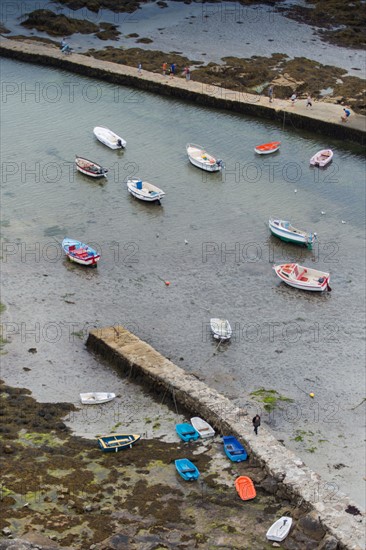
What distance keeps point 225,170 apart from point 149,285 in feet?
37.0

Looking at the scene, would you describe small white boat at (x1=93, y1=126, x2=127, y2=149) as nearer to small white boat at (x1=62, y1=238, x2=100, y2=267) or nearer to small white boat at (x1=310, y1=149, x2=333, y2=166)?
small white boat at (x1=310, y1=149, x2=333, y2=166)

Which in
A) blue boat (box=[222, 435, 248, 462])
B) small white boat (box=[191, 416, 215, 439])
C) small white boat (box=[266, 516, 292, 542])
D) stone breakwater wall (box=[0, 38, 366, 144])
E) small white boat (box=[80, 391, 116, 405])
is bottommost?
small white boat (box=[80, 391, 116, 405])

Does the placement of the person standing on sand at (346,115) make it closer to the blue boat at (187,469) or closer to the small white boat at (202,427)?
the small white boat at (202,427)

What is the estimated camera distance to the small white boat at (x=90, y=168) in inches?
1662

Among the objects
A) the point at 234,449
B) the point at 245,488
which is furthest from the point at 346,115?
the point at 245,488

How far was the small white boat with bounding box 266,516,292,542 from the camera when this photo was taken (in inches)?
862

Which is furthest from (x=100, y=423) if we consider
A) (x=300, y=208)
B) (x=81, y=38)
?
(x=81, y=38)

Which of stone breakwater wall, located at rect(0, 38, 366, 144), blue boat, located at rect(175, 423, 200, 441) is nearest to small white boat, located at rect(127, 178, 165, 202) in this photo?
stone breakwater wall, located at rect(0, 38, 366, 144)

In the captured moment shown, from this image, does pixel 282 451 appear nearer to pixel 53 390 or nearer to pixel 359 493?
pixel 359 493

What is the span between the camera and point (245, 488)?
2358cm

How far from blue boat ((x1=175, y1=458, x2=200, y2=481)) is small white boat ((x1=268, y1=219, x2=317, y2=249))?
14.9 m

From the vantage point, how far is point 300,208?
134ft

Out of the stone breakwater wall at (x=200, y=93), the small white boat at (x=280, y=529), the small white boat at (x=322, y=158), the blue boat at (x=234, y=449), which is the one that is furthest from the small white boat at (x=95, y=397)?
the stone breakwater wall at (x=200, y=93)

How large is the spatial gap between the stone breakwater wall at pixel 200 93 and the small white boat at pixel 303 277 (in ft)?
45.9
